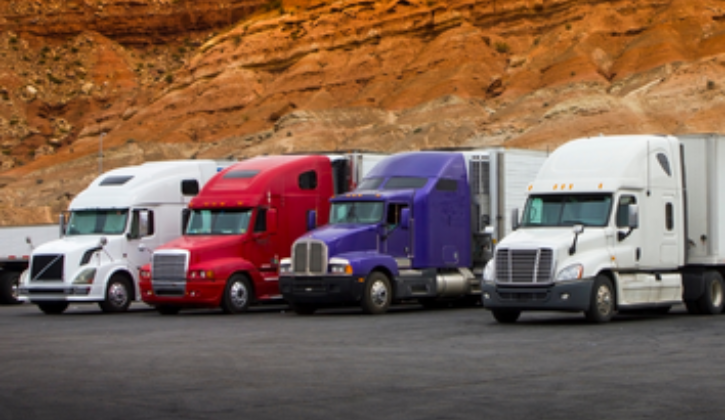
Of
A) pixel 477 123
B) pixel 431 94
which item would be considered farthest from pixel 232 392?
pixel 431 94

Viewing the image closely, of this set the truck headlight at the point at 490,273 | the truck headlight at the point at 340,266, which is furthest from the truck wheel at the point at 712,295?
the truck headlight at the point at 340,266

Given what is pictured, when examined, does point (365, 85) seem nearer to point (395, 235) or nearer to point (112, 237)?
Answer: point (112, 237)

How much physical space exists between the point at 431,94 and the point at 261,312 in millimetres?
51977

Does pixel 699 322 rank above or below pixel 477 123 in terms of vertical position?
below

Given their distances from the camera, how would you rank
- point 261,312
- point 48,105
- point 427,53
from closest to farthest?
1. point 261,312
2. point 427,53
3. point 48,105

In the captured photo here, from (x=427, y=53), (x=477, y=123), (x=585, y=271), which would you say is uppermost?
(x=427, y=53)

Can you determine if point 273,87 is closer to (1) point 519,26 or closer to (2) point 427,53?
Result: (2) point 427,53

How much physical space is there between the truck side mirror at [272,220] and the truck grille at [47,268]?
17.2 feet

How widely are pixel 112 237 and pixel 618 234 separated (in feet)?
43.2

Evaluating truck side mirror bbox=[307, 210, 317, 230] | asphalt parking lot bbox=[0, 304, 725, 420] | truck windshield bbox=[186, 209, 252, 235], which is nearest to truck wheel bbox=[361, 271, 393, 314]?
asphalt parking lot bbox=[0, 304, 725, 420]

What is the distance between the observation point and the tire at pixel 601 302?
2142cm

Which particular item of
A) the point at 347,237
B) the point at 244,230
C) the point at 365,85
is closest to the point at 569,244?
the point at 347,237

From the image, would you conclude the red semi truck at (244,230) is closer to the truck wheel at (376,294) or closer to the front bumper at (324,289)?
the front bumper at (324,289)

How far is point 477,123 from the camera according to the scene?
73.3 metres
